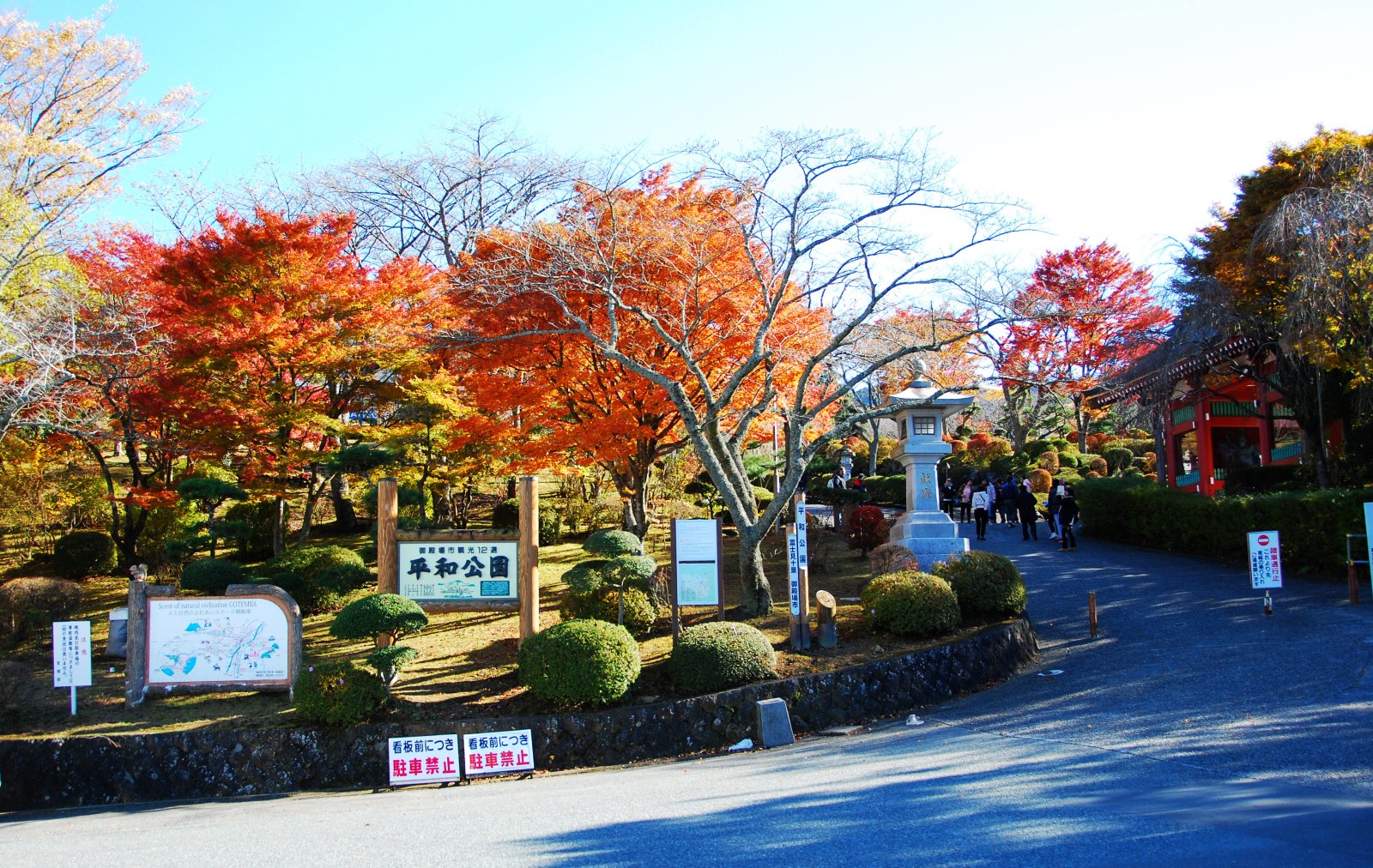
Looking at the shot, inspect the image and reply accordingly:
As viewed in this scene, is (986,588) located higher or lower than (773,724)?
higher

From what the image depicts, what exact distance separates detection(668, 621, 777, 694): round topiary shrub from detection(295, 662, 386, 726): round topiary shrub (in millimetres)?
3152

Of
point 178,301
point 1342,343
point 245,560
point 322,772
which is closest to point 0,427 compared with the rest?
point 178,301

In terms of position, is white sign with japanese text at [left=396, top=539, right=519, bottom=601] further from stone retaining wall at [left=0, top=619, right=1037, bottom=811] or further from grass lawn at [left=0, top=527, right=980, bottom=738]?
stone retaining wall at [left=0, top=619, right=1037, bottom=811]

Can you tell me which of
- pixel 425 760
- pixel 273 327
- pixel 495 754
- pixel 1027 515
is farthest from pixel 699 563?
pixel 1027 515

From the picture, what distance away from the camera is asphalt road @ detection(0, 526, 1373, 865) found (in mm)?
5484

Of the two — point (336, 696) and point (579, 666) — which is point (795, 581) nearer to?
point (579, 666)

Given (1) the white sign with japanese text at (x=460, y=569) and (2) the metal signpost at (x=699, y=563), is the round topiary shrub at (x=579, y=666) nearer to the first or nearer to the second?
(1) the white sign with japanese text at (x=460, y=569)

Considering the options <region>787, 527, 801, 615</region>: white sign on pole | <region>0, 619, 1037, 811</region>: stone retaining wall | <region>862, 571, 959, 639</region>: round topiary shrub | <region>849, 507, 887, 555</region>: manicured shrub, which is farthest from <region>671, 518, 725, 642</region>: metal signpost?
<region>849, 507, 887, 555</region>: manicured shrub

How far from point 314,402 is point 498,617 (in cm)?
535

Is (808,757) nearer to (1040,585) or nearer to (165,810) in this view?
(165,810)

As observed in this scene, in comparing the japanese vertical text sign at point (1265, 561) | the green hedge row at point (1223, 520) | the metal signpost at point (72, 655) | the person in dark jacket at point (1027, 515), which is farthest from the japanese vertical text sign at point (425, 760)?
the person in dark jacket at point (1027, 515)

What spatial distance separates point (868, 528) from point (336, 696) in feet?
35.4

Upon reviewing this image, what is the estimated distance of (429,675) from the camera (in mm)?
11078

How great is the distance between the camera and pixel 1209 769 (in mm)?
6629
